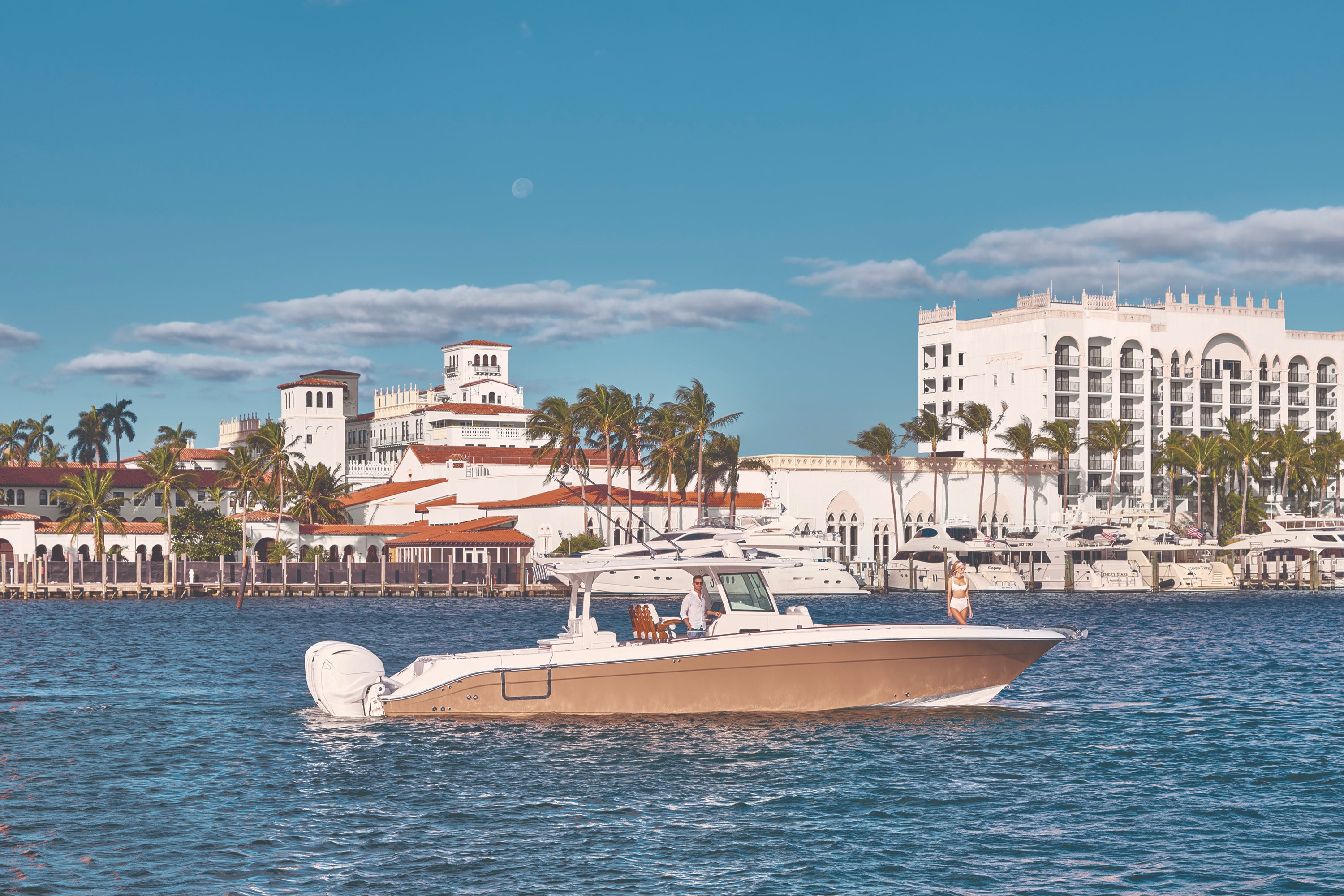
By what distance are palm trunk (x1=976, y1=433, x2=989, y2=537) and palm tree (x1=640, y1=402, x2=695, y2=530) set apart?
2615 centimetres

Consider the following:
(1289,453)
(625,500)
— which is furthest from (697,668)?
(1289,453)

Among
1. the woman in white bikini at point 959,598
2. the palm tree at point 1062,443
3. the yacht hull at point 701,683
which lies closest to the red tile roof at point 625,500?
the palm tree at point 1062,443

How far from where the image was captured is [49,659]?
46.6 metres

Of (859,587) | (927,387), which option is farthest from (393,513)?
(927,387)

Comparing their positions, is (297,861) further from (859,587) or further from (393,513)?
(393,513)

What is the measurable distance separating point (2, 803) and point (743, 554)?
1352 cm

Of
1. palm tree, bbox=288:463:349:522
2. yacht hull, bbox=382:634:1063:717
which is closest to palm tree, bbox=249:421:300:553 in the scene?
palm tree, bbox=288:463:349:522

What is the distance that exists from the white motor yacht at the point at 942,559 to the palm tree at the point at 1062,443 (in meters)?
25.9

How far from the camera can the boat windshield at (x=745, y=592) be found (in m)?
28.3

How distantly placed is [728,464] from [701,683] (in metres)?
84.6

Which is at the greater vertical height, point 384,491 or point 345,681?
point 384,491

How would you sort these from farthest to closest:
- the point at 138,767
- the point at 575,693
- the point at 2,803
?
the point at 575,693, the point at 138,767, the point at 2,803

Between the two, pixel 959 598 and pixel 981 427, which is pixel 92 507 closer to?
pixel 981 427

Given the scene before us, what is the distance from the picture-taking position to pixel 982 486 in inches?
4808
